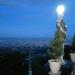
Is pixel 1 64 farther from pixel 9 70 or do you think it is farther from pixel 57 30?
pixel 57 30

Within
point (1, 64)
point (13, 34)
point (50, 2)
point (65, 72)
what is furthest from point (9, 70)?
point (50, 2)

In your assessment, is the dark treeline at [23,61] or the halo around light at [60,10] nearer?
the dark treeline at [23,61]

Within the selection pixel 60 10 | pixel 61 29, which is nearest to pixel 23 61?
pixel 61 29

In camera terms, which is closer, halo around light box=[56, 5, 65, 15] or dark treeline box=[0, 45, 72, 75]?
dark treeline box=[0, 45, 72, 75]

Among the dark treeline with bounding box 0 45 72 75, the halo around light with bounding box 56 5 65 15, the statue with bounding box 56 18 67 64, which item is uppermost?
the halo around light with bounding box 56 5 65 15

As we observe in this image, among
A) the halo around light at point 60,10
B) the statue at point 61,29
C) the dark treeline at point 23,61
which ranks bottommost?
the dark treeline at point 23,61

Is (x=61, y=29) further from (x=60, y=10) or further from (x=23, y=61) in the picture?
(x=23, y=61)

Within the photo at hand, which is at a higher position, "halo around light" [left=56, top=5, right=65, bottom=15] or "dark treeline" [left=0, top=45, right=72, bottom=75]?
"halo around light" [left=56, top=5, right=65, bottom=15]

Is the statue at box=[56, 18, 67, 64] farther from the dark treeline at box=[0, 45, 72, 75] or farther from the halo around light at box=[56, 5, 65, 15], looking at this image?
the dark treeline at box=[0, 45, 72, 75]

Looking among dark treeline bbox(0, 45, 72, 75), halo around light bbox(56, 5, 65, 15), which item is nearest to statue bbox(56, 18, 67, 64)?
halo around light bbox(56, 5, 65, 15)

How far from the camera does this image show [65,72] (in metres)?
5.79

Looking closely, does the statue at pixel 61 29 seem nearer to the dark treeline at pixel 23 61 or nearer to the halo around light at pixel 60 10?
the halo around light at pixel 60 10

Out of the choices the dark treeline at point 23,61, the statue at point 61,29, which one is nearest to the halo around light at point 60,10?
the statue at point 61,29

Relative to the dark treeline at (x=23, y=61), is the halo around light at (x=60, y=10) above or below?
above
